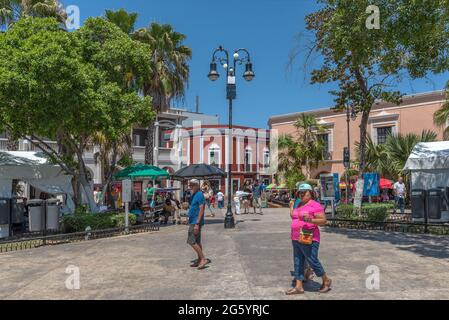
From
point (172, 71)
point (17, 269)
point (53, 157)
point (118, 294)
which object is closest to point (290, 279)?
point (118, 294)

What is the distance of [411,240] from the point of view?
37.6ft

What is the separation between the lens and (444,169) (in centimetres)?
1672

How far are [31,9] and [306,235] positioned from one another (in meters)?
17.4

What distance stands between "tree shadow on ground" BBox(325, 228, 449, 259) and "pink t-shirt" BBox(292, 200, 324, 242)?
4244 millimetres

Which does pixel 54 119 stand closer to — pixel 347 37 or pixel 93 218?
pixel 93 218

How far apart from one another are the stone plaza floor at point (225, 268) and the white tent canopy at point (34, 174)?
564 cm

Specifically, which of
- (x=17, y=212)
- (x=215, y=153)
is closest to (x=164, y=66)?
(x=17, y=212)

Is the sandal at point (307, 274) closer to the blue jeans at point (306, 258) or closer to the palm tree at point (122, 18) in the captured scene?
the blue jeans at point (306, 258)

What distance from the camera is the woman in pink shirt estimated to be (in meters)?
6.12

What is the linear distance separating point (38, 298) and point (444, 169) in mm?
15059

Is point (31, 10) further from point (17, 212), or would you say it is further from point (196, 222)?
point (196, 222)

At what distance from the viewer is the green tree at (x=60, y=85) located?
12.4 metres

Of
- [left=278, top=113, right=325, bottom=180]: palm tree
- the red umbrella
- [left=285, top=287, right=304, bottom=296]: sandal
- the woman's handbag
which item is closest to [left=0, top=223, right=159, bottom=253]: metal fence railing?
[left=285, top=287, right=304, bottom=296]: sandal

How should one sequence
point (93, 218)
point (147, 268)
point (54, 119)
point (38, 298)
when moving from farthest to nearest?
point (93, 218) → point (54, 119) → point (147, 268) → point (38, 298)
